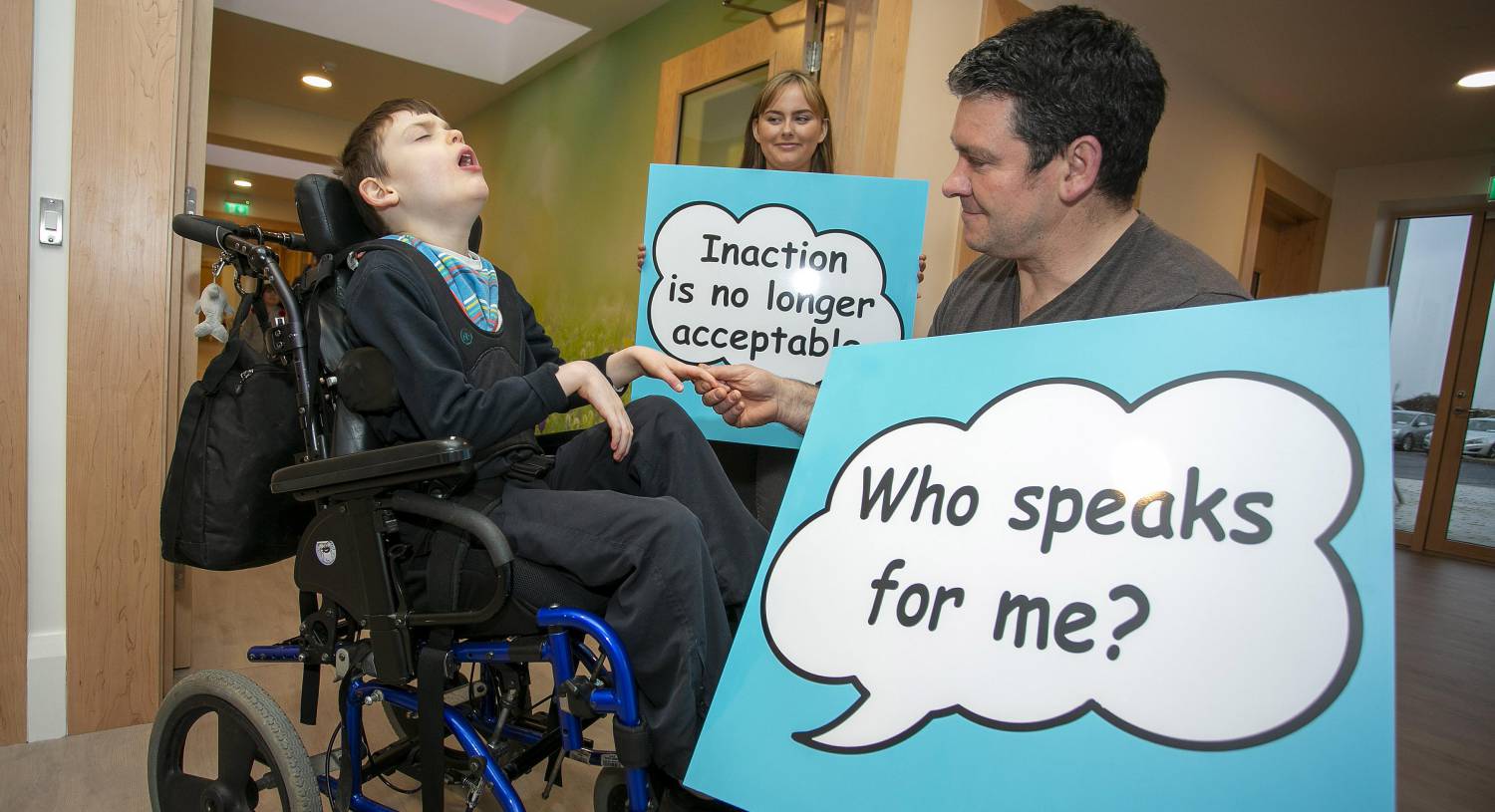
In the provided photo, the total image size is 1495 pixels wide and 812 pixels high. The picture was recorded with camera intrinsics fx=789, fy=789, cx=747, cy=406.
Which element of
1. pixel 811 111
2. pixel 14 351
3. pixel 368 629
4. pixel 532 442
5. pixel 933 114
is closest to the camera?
pixel 368 629

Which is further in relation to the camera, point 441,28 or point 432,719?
point 441,28

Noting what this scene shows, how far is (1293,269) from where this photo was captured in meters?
5.63

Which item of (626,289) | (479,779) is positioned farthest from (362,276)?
(626,289)

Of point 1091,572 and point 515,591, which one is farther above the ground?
point 1091,572

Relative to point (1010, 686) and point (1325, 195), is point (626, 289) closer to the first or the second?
point (1010, 686)

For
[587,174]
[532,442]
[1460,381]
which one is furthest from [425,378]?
[1460,381]

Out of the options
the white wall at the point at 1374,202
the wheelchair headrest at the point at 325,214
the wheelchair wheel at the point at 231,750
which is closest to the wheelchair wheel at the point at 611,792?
the wheelchair wheel at the point at 231,750

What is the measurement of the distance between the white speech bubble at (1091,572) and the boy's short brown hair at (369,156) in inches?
39.8

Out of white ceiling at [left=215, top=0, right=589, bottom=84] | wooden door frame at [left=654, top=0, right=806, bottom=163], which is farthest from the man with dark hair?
white ceiling at [left=215, top=0, right=589, bottom=84]

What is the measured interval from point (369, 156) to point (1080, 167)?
111 cm

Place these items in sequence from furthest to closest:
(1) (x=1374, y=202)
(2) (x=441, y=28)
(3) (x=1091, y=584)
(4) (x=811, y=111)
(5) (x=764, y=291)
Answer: (1) (x=1374, y=202) < (2) (x=441, y=28) < (4) (x=811, y=111) < (5) (x=764, y=291) < (3) (x=1091, y=584)

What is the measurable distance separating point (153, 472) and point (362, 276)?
3.68 feet

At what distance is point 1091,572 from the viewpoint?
0.58m

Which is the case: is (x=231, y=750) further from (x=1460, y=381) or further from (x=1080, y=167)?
(x=1460, y=381)
